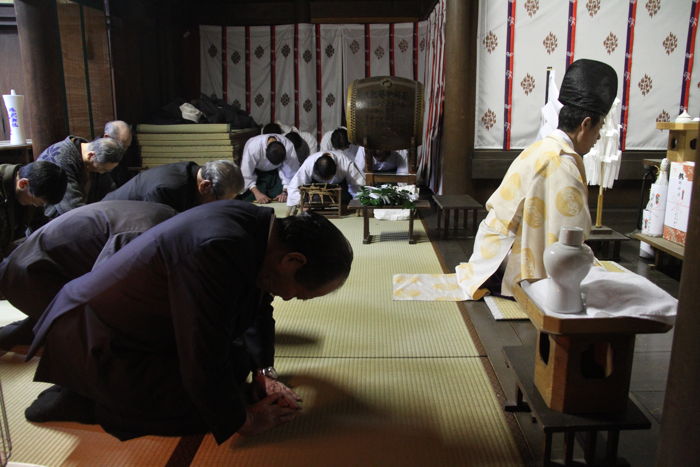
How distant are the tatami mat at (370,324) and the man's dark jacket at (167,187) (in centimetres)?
78

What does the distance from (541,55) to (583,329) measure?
4.55 meters

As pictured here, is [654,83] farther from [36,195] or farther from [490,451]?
[36,195]

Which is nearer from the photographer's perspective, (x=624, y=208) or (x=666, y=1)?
(x=666, y=1)

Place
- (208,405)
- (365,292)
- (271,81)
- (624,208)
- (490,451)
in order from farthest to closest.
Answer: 1. (271,81)
2. (624,208)
3. (365,292)
4. (490,451)
5. (208,405)

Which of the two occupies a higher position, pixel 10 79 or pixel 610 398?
pixel 10 79

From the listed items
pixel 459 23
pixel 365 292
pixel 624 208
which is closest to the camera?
pixel 365 292

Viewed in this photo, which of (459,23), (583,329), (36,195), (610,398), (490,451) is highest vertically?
(459,23)

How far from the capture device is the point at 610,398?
1537 millimetres

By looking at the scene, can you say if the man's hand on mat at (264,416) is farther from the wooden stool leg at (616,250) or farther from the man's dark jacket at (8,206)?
the wooden stool leg at (616,250)

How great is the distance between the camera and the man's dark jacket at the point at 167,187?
2809mm

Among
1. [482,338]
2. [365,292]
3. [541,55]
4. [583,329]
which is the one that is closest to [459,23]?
[541,55]

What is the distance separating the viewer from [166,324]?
5.16ft

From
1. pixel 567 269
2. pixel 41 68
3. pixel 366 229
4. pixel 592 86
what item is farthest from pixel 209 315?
pixel 41 68

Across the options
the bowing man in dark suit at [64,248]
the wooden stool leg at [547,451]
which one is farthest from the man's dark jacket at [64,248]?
the wooden stool leg at [547,451]
